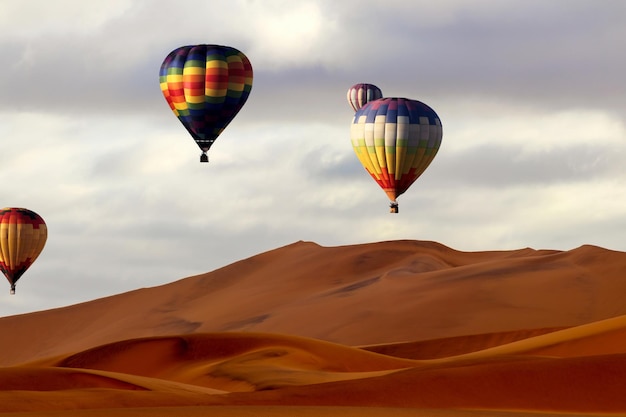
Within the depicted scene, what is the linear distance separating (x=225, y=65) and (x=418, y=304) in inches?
623

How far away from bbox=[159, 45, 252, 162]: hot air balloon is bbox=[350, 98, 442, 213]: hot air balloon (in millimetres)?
5331

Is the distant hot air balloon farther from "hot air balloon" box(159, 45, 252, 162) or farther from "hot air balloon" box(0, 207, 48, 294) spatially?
"hot air balloon" box(159, 45, 252, 162)

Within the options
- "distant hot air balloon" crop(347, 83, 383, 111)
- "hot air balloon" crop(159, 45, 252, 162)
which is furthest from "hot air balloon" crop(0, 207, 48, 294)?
"distant hot air balloon" crop(347, 83, 383, 111)

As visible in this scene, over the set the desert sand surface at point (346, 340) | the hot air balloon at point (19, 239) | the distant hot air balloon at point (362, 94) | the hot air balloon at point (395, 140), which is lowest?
the desert sand surface at point (346, 340)

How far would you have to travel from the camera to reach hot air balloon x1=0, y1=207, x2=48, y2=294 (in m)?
59.2

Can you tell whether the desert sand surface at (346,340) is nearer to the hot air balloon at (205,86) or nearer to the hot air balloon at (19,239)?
the hot air balloon at (19,239)

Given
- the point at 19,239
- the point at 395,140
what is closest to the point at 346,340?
the point at 395,140

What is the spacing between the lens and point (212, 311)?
Result: 67312 millimetres

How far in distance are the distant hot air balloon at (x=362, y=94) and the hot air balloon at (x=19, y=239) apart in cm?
2608

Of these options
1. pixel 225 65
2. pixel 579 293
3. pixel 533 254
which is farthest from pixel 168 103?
pixel 533 254

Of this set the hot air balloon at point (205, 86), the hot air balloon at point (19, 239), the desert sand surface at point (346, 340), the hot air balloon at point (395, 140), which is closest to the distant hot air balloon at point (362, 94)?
the desert sand surface at point (346, 340)

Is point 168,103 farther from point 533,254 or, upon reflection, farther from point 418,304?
point 533,254

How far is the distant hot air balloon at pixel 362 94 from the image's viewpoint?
7988 centimetres

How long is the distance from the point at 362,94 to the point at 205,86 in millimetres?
34747
